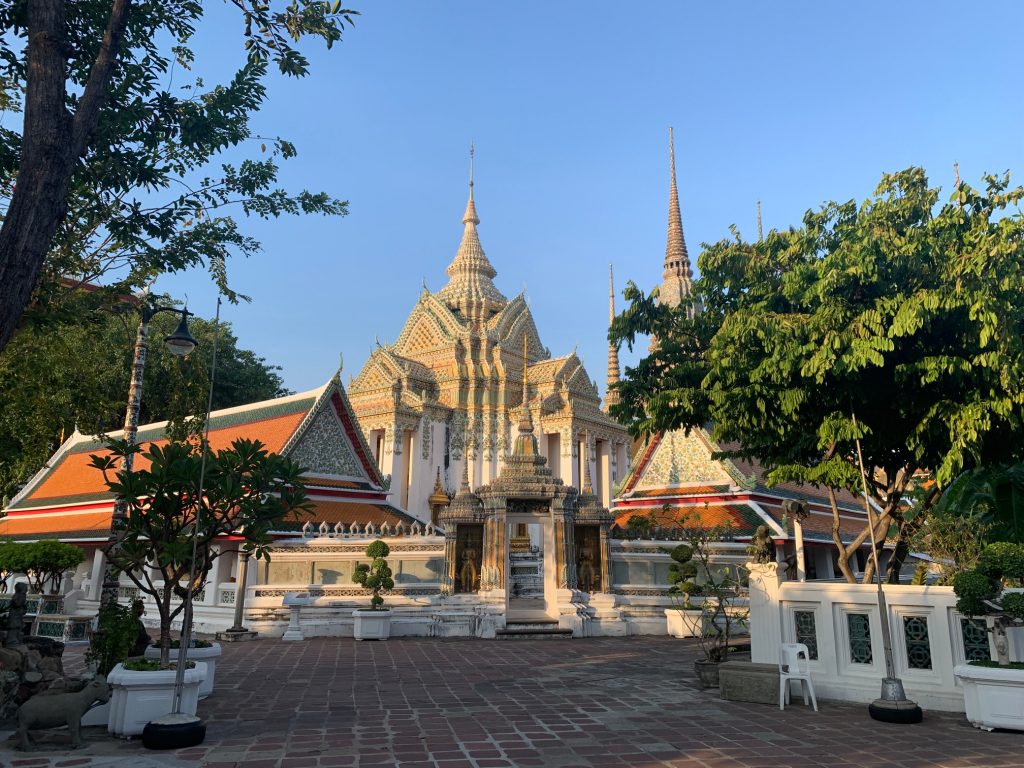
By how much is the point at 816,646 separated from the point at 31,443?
36.7ft

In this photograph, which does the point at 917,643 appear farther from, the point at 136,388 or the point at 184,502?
the point at 136,388

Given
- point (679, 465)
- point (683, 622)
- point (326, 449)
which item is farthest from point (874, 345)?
point (679, 465)

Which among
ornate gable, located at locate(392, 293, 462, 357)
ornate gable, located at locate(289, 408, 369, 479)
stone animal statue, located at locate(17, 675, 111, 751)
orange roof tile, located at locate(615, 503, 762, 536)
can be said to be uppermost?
ornate gable, located at locate(392, 293, 462, 357)

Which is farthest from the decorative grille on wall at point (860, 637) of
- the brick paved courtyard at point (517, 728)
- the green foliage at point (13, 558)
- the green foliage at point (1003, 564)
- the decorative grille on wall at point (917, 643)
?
the green foliage at point (13, 558)

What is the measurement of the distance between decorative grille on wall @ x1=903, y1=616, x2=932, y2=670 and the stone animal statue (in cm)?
838

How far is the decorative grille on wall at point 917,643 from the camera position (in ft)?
26.6

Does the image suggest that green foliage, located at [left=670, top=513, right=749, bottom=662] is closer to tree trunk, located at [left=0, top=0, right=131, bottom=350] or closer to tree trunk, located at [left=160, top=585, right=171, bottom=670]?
tree trunk, located at [left=160, top=585, right=171, bottom=670]

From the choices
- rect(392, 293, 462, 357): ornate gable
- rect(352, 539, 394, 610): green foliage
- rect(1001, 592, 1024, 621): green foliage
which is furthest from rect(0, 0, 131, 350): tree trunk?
rect(392, 293, 462, 357): ornate gable

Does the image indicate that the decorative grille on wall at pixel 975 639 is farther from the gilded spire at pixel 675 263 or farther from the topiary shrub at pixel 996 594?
the gilded spire at pixel 675 263

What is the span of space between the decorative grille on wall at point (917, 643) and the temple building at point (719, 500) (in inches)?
447

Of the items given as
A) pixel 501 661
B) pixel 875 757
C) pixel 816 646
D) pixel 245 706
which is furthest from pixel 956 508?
pixel 245 706

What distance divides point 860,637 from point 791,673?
1.23 metres

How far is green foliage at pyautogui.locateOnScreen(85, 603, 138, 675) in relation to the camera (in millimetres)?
7938

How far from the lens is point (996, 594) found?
737cm
